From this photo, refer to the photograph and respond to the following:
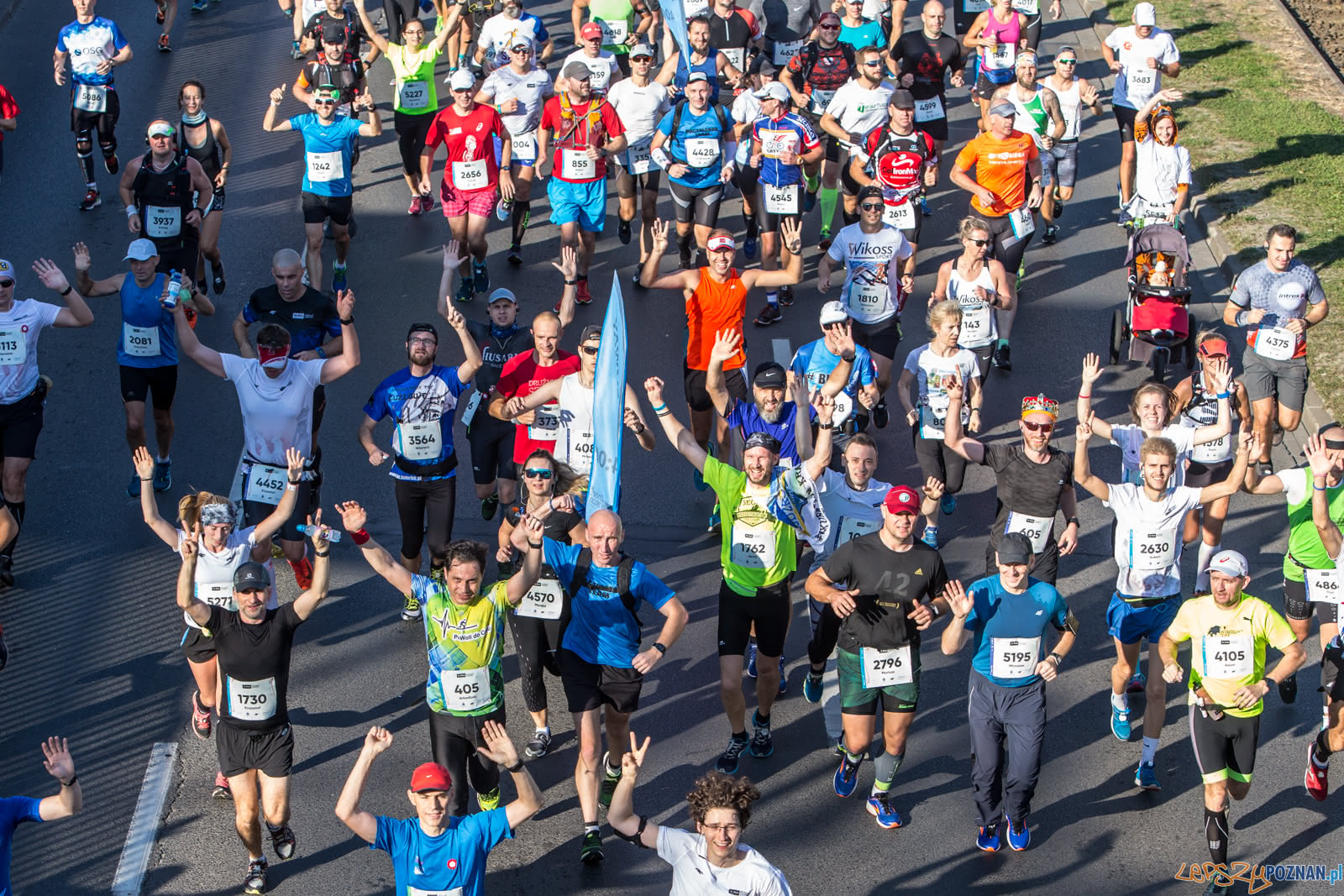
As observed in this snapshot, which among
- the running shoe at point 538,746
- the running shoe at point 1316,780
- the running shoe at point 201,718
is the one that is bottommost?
the running shoe at point 1316,780

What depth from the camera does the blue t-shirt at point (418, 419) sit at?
1034 cm

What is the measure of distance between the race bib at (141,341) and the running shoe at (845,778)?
5.53 metres

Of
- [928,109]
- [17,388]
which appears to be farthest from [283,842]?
[928,109]

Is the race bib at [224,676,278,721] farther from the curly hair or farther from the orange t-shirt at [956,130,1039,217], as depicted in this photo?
the orange t-shirt at [956,130,1039,217]

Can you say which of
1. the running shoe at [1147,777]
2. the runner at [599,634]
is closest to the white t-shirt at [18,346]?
the runner at [599,634]

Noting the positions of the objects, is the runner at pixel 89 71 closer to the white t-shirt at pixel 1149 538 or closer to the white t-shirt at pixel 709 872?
the white t-shirt at pixel 1149 538

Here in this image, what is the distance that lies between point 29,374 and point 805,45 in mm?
8661

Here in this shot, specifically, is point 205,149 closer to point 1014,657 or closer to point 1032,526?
point 1032,526

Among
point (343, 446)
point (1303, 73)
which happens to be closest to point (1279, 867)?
point (343, 446)

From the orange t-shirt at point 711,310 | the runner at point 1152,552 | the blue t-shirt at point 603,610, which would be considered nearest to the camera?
the blue t-shirt at point 603,610

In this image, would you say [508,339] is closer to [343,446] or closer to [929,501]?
[343,446]

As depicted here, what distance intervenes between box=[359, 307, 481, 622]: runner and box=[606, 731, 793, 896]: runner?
11.4ft

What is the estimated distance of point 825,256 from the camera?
1282 centimetres

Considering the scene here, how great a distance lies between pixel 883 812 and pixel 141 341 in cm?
597
